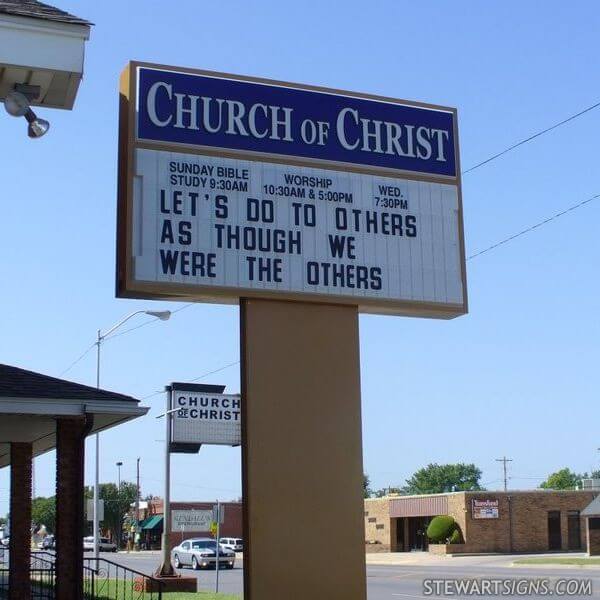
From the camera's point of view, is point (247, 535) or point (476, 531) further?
point (476, 531)

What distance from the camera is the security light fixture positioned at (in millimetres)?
9195

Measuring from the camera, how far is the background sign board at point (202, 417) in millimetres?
40500

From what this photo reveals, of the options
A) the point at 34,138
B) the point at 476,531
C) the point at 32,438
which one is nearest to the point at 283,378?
the point at 34,138

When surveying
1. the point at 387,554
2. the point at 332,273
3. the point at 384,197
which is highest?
the point at 384,197

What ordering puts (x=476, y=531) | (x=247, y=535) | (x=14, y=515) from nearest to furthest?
(x=247, y=535) < (x=14, y=515) < (x=476, y=531)

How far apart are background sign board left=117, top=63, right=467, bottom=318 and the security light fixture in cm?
214

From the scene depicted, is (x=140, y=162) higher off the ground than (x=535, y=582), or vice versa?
(x=140, y=162)

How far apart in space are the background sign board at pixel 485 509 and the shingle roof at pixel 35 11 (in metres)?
51.9

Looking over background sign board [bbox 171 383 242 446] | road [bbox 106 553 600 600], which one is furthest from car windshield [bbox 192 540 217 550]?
background sign board [bbox 171 383 242 446]

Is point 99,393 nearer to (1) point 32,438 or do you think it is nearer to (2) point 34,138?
(1) point 32,438

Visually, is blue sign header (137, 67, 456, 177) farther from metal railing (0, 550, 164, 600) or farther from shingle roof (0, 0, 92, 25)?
metal railing (0, 550, 164, 600)

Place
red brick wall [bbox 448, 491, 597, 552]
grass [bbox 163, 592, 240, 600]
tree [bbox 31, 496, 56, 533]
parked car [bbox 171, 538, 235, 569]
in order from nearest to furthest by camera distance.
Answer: grass [bbox 163, 592, 240, 600] → parked car [bbox 171, 538, 235, 569] → red brick wall [bbox 448, 491, 597, 552] → tree [bbox 31, 496, 56, 533]

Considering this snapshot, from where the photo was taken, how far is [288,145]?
12.2 metres

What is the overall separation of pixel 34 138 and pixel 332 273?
4.13 meters
